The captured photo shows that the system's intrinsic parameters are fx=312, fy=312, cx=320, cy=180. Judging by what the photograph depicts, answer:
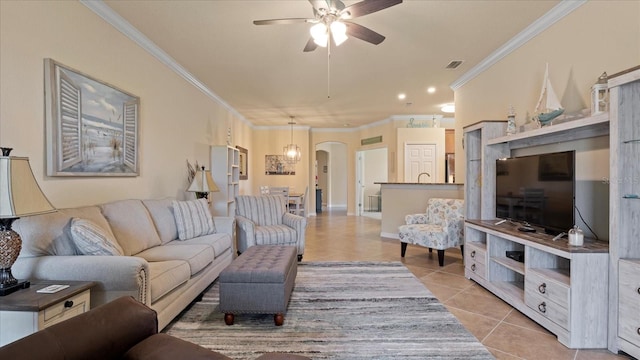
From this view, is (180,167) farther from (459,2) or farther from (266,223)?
(459,2)

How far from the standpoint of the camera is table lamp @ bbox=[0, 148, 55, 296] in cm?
154

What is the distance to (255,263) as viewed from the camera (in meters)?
2.62

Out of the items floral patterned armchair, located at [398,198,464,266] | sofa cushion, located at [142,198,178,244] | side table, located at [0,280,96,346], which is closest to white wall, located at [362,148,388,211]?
floral patterned armchair, located at [398,198,464,266]

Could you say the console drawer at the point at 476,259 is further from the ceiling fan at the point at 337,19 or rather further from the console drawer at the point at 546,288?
the ceiling fan at the point at 337,19

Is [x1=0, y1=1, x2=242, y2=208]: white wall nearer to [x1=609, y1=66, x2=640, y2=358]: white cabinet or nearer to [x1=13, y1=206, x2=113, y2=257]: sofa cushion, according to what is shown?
[x1=13, y1=206, x2=113, y2=257]: sofa cushion

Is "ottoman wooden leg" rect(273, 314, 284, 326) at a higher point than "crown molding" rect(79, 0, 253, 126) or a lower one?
lower

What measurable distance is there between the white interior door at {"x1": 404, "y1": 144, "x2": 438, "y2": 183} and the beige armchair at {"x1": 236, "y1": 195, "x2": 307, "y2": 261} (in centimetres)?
380

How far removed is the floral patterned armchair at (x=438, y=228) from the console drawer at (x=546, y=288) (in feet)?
4.97

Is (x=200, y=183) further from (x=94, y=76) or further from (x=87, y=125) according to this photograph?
(x=94, y=76)

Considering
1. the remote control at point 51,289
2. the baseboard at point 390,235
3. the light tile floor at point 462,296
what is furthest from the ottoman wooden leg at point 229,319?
the baseboard at point 390,235

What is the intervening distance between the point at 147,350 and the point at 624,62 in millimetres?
3403

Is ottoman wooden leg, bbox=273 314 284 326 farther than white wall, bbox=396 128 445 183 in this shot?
No

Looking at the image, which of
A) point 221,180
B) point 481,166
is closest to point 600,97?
point 481,166

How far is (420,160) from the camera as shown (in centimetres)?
732
